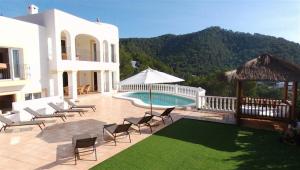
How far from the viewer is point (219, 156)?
6.98m

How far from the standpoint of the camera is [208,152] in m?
7.28

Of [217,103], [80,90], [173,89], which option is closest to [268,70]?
[217,103]

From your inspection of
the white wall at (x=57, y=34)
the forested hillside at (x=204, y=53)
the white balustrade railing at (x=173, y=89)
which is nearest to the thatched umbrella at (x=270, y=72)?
the white balustrade railing at (x=173, y=89)

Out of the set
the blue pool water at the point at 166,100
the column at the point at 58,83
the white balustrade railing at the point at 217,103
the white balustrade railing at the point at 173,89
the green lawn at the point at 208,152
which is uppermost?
the column at the point at 58,83

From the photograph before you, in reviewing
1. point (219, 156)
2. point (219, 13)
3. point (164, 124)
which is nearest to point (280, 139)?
point (219, 156)

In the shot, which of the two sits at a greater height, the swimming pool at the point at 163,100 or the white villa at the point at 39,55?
the white villa at the point at 39,55

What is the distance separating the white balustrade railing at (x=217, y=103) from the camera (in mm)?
12881

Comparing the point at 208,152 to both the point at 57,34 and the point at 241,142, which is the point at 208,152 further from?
the point at 57,34

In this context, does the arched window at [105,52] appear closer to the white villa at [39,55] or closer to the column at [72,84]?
the white villa at [39,55]

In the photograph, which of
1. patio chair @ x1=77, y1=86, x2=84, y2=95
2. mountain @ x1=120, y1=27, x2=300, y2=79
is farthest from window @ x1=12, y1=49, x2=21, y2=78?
mountain @ x1=120, y1=27, x2=300, y2=79

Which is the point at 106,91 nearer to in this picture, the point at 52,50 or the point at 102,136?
the point at 52,50

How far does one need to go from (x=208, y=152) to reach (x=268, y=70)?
4.59m

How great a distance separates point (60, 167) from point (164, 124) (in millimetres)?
5527

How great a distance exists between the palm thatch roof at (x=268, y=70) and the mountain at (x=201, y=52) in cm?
3706
